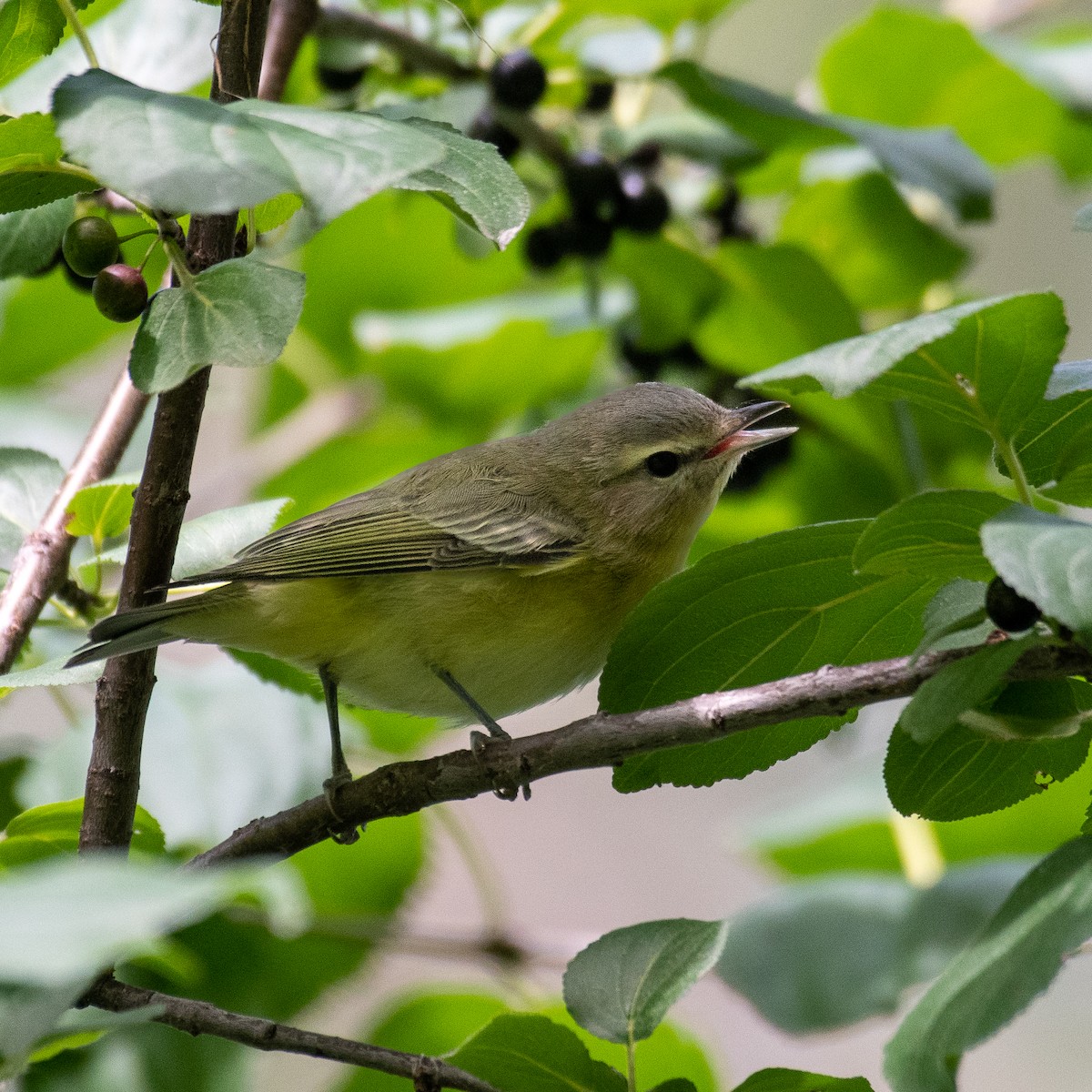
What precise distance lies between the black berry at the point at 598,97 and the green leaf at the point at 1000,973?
257 cm

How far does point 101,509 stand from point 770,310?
6.05ft

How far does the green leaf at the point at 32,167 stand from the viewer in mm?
1717

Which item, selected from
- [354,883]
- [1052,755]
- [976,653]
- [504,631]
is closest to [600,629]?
[504,631]

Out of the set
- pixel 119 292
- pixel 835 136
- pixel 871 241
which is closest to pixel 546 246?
pixel 835 136

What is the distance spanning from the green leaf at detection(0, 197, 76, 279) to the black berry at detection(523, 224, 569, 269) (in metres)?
1.41

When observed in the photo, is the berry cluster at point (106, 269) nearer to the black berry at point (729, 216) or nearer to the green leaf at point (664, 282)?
the green leaf at point (664, 282)

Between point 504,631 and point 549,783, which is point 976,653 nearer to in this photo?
point 504,631

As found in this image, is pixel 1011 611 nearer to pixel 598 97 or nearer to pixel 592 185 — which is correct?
pixel 592 185

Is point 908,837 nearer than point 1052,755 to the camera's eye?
No

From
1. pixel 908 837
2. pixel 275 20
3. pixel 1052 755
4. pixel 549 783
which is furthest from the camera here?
pixel 549 783

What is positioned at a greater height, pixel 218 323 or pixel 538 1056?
pixel 218 323

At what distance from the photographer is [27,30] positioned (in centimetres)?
192

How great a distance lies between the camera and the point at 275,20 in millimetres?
2729

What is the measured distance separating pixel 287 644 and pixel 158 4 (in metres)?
1.40
